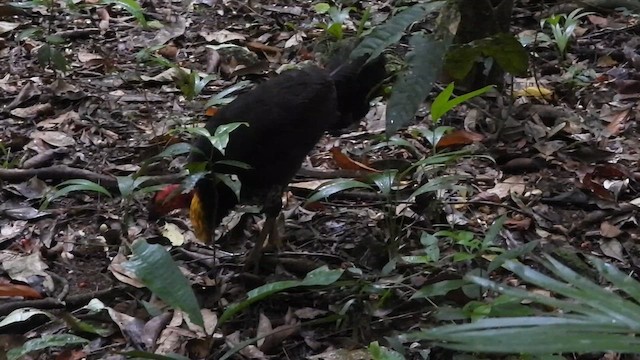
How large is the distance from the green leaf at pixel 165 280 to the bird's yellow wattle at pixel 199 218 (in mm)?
893

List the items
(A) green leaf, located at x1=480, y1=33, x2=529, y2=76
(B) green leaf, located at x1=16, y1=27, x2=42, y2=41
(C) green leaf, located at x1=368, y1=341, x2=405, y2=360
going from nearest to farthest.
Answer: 1. (C) green leaf, located at x1=368, y1=341, x2=405, y2=360
2. (A) green leaf, located at x1=480, y1=33, x2=529, y2=76
3. (B) green leaf, located at x1=16, y1=27, x2=42, y2=41

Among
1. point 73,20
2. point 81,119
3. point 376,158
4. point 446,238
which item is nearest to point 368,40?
point 446,238

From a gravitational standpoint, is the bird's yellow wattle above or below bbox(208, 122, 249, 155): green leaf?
below

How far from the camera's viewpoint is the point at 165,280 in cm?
214

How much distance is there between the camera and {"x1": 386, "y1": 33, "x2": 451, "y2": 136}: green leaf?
6.27ft

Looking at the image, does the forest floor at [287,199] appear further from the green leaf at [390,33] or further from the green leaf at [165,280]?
the green leaf at [390,33]

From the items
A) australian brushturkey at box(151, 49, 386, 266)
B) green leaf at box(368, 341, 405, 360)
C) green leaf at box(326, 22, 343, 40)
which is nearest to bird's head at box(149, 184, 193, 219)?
australian brushturkey at box(151, 49, 386, 266)

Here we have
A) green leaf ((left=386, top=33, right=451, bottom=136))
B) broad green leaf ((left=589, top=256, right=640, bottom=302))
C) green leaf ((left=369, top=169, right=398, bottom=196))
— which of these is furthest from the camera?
green leaf ((left=369, top=169, right=398, bottom=196))

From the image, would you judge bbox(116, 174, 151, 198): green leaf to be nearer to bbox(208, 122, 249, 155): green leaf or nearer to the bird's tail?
bbox(208, 122, 249, 155): green leaf

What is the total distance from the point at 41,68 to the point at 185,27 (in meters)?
1.16

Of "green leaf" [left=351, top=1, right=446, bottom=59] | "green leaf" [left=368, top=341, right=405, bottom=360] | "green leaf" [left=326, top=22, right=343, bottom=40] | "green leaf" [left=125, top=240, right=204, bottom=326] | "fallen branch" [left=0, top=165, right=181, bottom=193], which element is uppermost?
"green leaf" [left=351, top=1, right=446, bottom=59]

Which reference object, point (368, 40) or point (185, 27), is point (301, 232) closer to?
point (368, 40)

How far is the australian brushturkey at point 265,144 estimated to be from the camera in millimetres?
3062

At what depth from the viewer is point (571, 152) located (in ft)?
12.3
